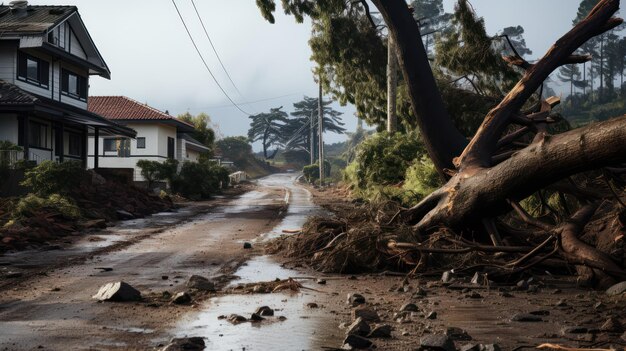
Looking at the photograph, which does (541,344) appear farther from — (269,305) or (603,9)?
(603,9)

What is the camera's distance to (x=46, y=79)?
32.8 metres

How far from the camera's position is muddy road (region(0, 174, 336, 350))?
5758 mm

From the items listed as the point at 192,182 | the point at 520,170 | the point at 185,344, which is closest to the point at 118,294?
the point at 185,344

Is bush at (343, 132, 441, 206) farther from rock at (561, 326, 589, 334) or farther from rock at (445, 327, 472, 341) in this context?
rock at (445, 327, 472, 341)

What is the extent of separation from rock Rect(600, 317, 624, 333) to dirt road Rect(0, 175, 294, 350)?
3.54m

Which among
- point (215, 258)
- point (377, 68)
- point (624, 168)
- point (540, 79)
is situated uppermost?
point (377, 68)

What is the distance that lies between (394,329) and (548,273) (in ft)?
14.4

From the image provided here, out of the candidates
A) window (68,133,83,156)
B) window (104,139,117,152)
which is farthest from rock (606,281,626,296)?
window (104,139,117,152)

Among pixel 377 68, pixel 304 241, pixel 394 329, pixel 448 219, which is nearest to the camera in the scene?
pixel 394 329

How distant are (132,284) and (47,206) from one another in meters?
10.1

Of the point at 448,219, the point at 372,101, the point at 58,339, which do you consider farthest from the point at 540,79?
the point at 372,101

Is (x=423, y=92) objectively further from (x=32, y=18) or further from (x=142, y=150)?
(x=142, y=150)

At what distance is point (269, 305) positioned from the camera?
7434mm

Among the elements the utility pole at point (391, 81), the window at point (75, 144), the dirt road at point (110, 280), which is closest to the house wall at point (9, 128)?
the window at point (75, 144)
